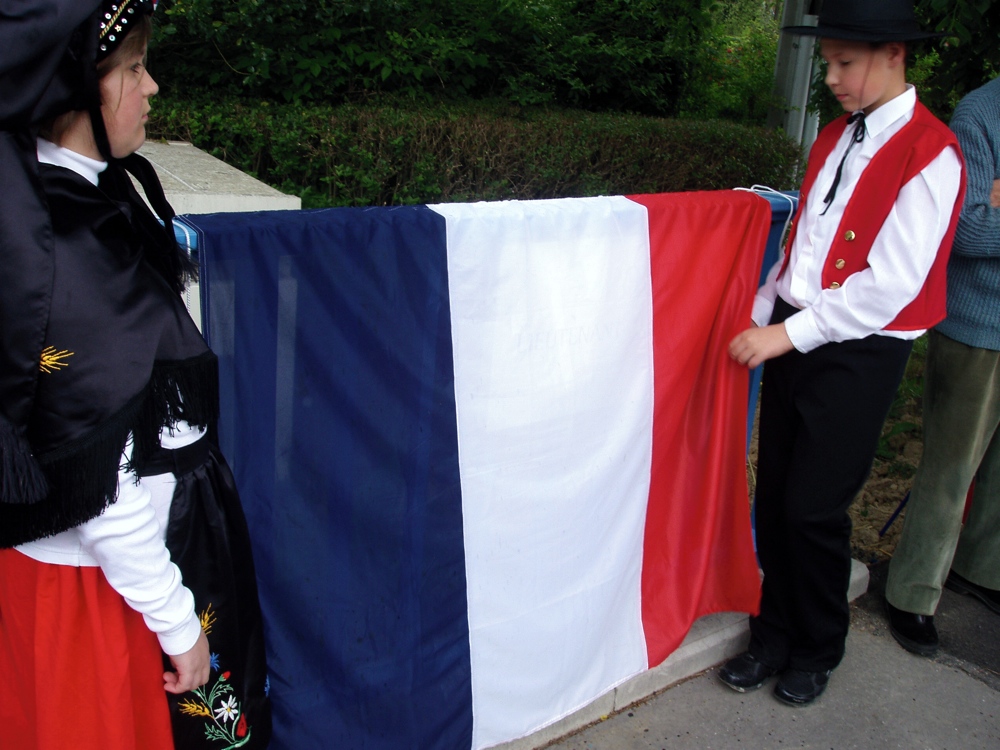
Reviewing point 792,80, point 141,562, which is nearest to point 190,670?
point 141,562

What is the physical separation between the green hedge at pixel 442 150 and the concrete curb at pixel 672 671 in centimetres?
248

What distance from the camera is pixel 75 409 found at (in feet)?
4.25

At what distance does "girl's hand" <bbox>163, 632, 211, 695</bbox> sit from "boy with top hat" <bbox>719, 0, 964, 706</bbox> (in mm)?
1803

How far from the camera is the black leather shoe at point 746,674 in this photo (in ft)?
9.75

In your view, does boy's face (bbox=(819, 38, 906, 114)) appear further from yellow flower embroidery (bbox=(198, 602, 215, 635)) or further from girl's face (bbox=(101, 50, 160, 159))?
yellow flower embroidery (bbox=(198, 602, 215, 635))

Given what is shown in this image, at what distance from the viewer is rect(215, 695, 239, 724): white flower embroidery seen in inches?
64.1

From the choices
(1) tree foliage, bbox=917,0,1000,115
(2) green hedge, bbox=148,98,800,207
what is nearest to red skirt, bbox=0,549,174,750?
(2) green hedge, bbox=148,98,800,207

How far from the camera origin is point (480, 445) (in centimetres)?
234

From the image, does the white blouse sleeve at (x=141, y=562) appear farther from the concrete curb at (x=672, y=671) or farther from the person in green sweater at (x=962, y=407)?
the person in green sweater at (x=962, y=407)

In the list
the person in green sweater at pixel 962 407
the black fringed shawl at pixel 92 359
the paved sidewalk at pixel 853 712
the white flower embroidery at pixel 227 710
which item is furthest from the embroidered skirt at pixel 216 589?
the person in green sweater at pixel 962 407

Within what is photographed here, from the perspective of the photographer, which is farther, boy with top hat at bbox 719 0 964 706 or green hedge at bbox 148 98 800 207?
green hedge at bbox 148 98 800 207

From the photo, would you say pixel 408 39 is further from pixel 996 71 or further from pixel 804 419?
pixel 804 419

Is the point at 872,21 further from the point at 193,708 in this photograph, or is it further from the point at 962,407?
the point at 193,708

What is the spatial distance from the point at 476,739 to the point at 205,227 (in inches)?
64.4
